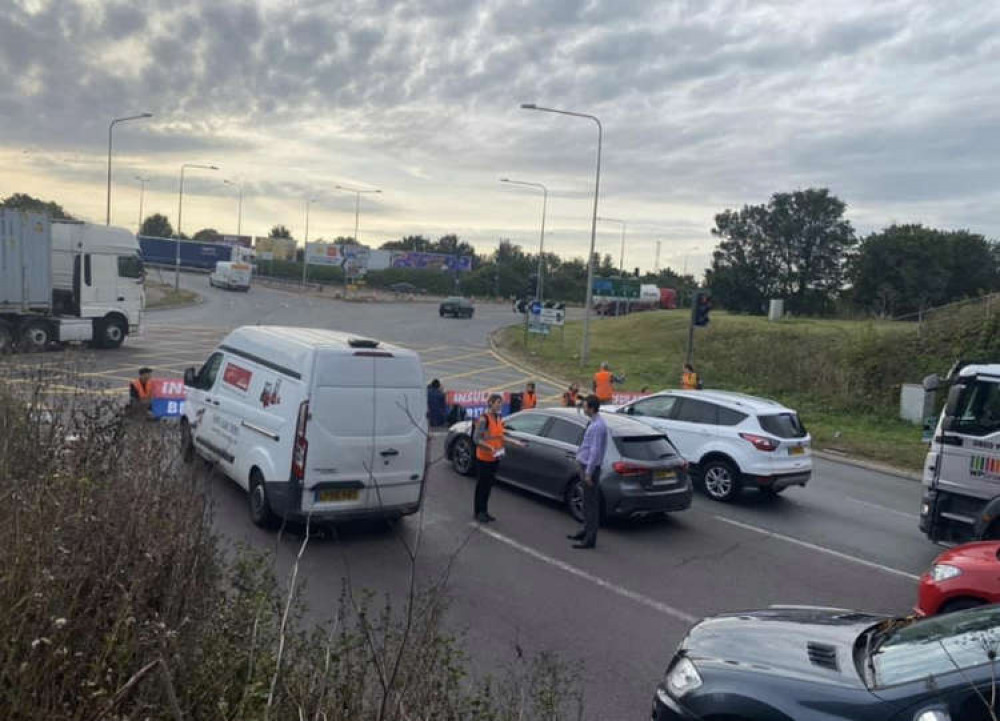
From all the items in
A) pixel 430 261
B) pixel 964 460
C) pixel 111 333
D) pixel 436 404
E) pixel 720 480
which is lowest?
pixel 720 480

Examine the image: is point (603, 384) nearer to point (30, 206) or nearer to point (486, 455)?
point (486, 455)

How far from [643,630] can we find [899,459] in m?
13.4

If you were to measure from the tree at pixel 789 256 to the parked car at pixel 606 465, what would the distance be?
196ft

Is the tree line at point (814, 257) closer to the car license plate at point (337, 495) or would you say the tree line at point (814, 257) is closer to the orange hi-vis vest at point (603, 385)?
the orange hi-vis vest at point (603, 385)

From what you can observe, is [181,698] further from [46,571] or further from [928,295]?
[928,295]

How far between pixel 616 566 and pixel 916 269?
5535 cm

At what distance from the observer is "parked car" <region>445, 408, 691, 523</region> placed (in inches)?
386

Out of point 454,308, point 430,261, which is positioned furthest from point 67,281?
point 430,261

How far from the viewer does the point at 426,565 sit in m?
8.00

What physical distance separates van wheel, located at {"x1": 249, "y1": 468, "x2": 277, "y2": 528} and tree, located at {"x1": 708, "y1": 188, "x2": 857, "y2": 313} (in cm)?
6313

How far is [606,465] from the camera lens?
9.91 m

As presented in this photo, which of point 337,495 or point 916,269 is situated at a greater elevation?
point 916,269

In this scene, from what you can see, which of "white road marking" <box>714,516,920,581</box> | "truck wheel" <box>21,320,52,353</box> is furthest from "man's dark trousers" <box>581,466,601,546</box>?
"truck wheel" <box>21,320,52,353</box>

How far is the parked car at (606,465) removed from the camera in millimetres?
9805
